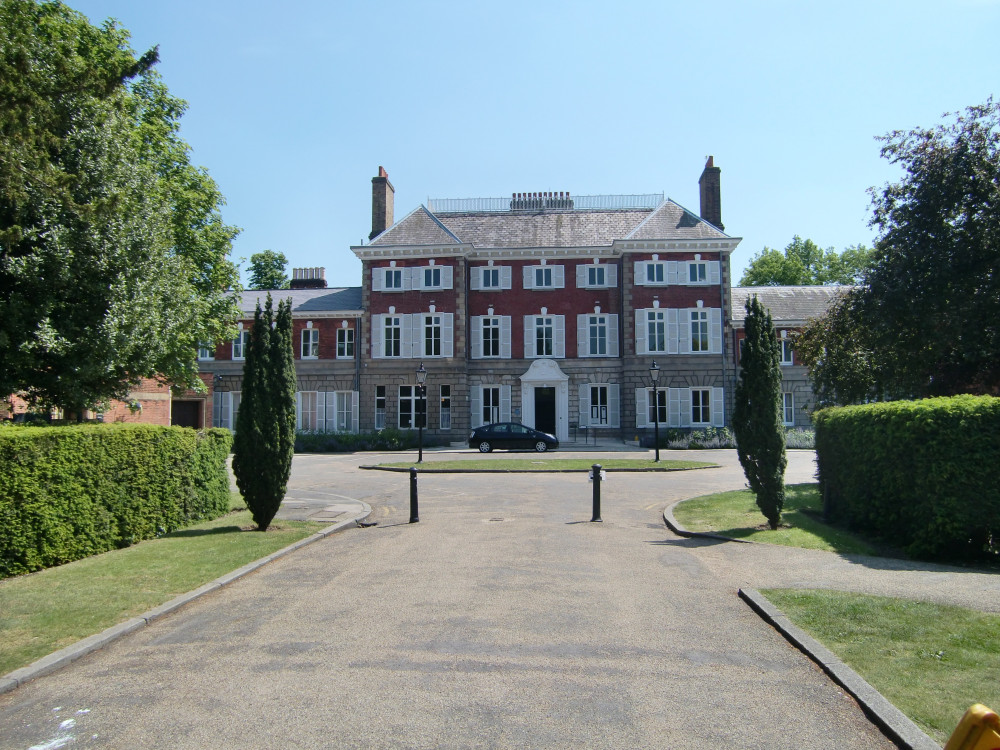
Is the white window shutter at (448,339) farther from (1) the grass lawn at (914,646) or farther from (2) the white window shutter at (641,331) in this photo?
(1) the grass lawn at (914,646)

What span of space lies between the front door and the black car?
16.3ft

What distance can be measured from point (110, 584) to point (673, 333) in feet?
108

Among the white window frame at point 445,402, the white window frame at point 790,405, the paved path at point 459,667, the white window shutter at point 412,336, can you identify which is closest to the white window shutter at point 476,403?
the white window frame at point 445,402

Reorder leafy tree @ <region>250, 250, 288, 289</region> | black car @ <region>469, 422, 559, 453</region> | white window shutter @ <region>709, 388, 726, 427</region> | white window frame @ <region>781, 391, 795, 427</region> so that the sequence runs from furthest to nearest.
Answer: leafy tree @ <region>250, 250, 288, 289</region> < white window frame @ <region>781, 391, 795, 427</region> < white window shutter @ <region>709, 388, 726, 427</region> < black car @ <region>469, 422, 559, 453</region>

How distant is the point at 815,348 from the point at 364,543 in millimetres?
16355

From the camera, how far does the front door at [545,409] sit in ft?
A: 127

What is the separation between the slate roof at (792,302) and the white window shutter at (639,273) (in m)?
5.65

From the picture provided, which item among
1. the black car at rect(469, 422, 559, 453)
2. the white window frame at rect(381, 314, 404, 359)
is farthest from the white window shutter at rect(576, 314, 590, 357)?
the white window frame at rect(381, 314, 404, 359)

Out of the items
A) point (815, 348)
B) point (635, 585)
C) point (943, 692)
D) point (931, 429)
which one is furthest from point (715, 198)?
point (943, 692)

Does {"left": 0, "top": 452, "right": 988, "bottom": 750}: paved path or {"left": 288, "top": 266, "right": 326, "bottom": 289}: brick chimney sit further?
{"left": 288, "top": 266, "right": 326, "bottom": 289}: brick chimney

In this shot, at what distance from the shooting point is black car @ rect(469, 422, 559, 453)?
1318 inches

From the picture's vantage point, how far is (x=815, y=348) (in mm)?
22344

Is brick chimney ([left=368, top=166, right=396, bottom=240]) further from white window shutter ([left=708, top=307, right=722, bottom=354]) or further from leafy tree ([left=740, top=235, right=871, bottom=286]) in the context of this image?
leafy tree ([left=740, top=235, right=871, bottom=286])

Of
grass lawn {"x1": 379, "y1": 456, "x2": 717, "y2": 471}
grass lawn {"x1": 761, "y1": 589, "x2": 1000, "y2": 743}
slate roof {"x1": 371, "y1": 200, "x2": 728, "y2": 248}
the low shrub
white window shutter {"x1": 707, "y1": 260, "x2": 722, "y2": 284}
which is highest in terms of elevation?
slate roof {"x1": 371, "y1": 200, "x2": 728, "y2": 248}
